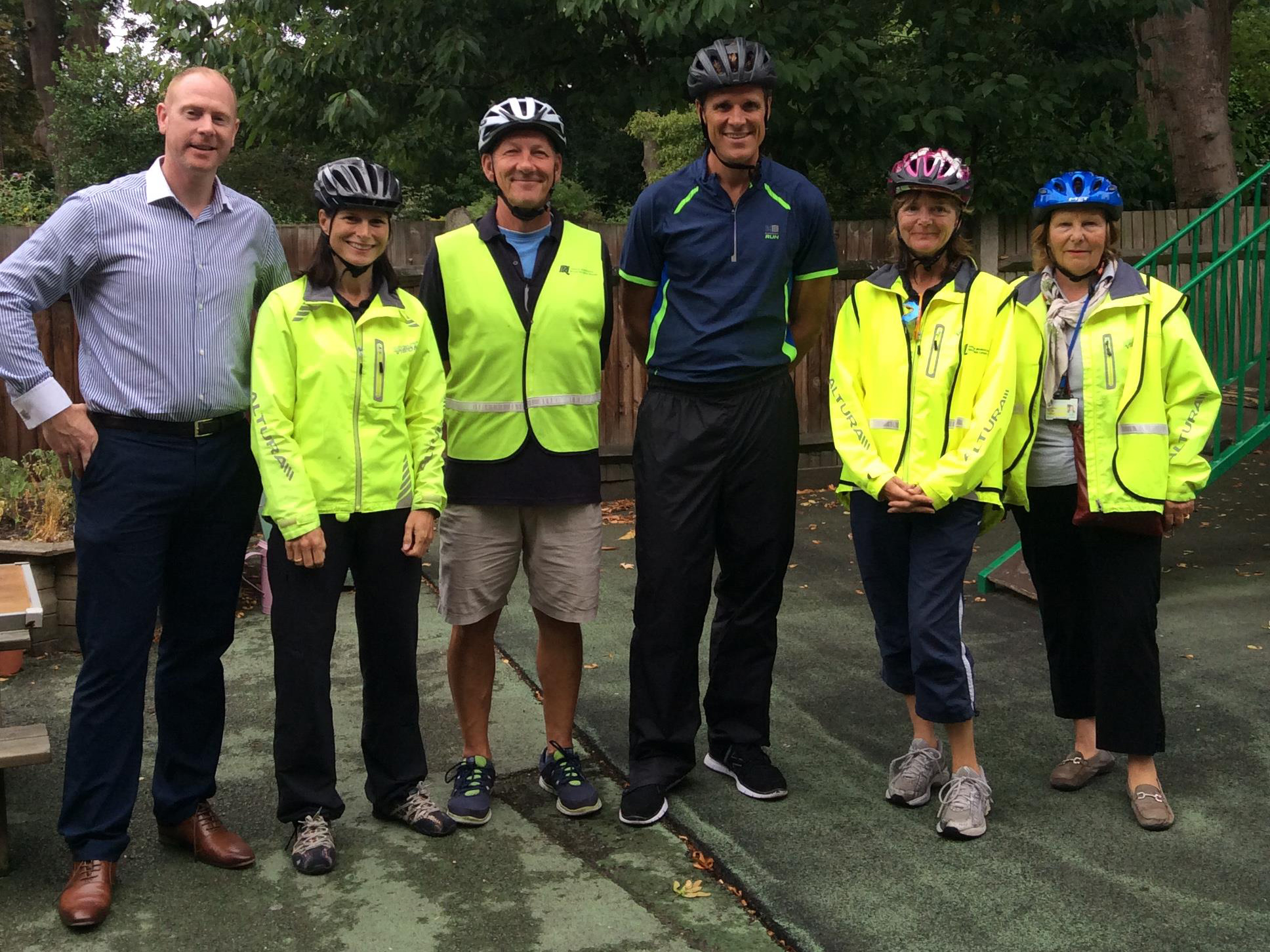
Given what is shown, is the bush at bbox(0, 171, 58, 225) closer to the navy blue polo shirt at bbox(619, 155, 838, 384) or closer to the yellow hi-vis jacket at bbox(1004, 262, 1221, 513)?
the navy blue polo shirt at bbox(619, 155, 838, 384)

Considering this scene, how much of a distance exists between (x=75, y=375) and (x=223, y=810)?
4149mm

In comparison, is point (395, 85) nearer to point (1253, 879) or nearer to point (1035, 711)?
point (1035, 711)

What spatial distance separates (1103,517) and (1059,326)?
609mm

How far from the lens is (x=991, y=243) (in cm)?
988

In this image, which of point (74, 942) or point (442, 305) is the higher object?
point (442, 305)

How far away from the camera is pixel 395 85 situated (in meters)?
9.47

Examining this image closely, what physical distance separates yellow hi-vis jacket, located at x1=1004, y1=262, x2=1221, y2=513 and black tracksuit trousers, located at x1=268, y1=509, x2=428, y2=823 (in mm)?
1953

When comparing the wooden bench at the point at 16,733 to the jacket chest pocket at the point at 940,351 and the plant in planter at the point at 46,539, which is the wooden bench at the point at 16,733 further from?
the jacket chest pocket at the point at 940,351

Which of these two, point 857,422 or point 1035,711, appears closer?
point 857,422

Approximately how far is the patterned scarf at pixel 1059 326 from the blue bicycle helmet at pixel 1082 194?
0.18 metres

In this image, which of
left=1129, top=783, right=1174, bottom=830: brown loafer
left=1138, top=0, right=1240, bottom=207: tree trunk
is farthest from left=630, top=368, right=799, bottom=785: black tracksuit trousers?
left=1138, top=0, right=1240, bottom=207: tree trunk

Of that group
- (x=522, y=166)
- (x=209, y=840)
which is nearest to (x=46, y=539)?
(x=209, y=840)

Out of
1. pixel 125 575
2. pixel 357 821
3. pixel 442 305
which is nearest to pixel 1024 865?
pixel 357 821

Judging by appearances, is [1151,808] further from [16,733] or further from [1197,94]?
[1197,94]
